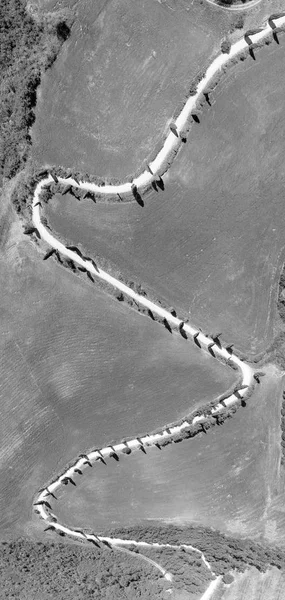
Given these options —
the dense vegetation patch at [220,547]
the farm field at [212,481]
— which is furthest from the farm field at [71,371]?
the dense vegetation patch at [220,547]

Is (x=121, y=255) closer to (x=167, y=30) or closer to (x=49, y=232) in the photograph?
(x=49, y=232)

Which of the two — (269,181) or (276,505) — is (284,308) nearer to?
(269,181)

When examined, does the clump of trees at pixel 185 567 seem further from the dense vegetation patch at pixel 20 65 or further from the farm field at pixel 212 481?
Answer: the dense vegetation patch at pixel 20 65

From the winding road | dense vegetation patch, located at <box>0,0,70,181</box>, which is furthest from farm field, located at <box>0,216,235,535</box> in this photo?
dense vegetation patch, located at <box>0,0,70,181</box>

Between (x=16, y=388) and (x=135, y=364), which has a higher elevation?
(x=135, y=364)

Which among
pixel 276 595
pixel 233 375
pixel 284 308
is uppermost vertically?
pixel 284 308

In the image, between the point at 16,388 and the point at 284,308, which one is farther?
the point at 16,388

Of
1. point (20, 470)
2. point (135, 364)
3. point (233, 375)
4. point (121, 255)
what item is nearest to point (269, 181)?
point (121, 255)

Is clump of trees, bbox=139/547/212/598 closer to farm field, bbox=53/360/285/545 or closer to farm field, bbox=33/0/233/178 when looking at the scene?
farm field, bbox=53/360/285/545
